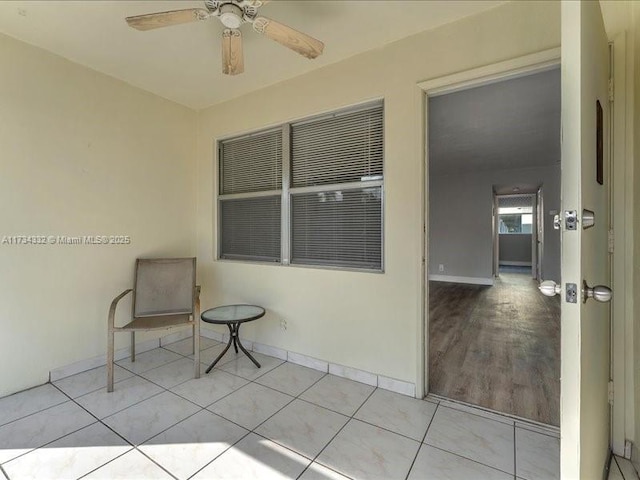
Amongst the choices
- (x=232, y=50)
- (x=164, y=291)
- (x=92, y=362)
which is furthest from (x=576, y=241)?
(x=92, y=362)

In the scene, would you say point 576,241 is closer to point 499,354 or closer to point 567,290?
point 567,290

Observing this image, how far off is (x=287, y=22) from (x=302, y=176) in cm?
112

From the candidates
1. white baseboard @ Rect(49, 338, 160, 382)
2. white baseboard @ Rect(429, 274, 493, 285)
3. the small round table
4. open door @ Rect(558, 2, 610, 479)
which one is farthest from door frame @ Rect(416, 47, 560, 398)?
white baseboard @ Rect(429, 274, 493, 285)

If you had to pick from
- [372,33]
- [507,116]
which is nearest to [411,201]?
[372,33]

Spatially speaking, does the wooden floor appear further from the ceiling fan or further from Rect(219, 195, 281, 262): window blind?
the ceiling fan

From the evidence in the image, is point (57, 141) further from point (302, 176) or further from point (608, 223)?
point (608, 223)

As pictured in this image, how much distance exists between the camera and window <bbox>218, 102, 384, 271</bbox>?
7.64ft

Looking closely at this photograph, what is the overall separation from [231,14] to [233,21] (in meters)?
0.05

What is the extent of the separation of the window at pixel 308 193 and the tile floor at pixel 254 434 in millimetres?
1010

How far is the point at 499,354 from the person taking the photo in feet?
9.13

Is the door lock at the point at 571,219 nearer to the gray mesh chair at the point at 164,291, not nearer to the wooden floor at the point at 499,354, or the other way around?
the wooden floor at the point at 499,354

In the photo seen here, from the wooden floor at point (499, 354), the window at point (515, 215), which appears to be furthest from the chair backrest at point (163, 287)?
the window at point (515, 215)

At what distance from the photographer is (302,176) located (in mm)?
2691

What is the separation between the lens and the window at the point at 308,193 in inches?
91.7
